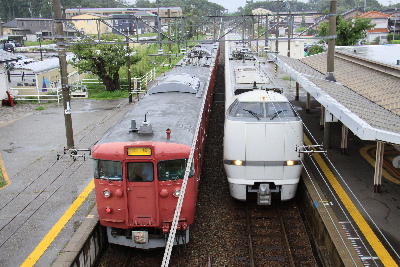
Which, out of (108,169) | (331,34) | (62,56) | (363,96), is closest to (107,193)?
(108,169)

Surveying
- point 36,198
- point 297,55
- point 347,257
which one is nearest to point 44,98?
point 36,198

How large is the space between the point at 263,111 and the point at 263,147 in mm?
827

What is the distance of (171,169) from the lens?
272 inches

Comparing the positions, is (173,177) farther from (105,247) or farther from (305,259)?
(305,259)

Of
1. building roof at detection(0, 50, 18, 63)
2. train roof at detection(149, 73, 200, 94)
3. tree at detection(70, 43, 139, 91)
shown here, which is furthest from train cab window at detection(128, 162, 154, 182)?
building roof at detection(0, 50, 18, 63)

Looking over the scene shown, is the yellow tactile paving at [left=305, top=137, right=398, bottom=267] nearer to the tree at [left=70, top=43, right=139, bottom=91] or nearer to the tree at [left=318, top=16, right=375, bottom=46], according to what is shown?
the tree at [left=70, top=43, right=139, bottom=91]

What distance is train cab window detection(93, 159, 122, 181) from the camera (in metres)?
6.87

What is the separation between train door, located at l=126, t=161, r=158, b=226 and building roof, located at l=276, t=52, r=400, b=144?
3544 millimetres

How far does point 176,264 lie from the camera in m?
7.41

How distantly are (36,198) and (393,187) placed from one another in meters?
8.28

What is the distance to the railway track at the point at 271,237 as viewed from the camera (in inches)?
295

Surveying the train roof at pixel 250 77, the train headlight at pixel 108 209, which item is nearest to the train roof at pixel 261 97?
the train roof at pixel 250 77

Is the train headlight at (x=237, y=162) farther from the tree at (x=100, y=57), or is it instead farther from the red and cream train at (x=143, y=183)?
the tree at (x=100, y=57)

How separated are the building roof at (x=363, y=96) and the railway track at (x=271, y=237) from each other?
2.51m
